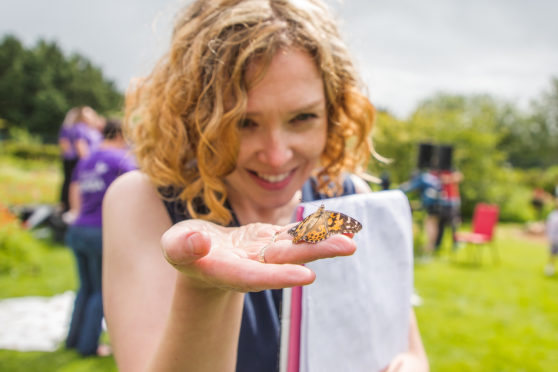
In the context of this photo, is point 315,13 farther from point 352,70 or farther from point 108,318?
point 108,318

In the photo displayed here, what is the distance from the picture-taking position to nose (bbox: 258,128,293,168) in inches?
58.5

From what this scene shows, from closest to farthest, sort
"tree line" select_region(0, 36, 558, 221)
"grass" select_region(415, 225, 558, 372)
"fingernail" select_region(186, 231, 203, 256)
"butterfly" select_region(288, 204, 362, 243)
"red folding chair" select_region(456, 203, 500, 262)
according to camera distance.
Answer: "fingernail" select_region(186, 231, 203, 256), "butterfly" select_region(288, 204, 362, 243), "grass" select_region(415, 225, 558, 372), "red folding chair" select_region(456, 203, 500, 262), "tree line" select_region(0, 36, 558, 221)

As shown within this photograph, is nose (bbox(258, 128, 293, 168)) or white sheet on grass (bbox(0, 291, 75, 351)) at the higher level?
nose (bbox(258, 128, 293, 168))

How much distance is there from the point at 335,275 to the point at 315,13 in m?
1.04

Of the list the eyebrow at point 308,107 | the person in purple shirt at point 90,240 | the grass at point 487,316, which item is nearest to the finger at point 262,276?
the eyebrow at point 308,107

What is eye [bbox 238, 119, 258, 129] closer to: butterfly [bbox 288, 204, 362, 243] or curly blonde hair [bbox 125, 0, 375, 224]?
curly blonde hair [bbox 125, 0, 375, 224]

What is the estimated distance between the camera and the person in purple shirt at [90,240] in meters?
4.39

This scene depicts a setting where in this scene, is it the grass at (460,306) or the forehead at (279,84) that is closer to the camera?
the forehead at (279,84)

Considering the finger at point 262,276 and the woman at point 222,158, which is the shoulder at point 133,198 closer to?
the woman at point 222,158

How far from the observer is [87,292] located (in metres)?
4.73

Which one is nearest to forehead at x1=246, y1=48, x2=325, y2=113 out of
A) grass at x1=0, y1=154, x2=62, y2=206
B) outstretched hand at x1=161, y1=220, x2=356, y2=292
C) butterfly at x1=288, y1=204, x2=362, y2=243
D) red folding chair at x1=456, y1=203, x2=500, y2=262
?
butterfly at x1=288, y1=204, x2=362, y2=243

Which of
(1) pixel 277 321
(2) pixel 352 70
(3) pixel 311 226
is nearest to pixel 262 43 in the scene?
(2) pixel 352 70

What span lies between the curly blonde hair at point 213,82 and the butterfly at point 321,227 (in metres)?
0.54

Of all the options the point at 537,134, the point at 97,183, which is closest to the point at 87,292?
the point at 97,183
